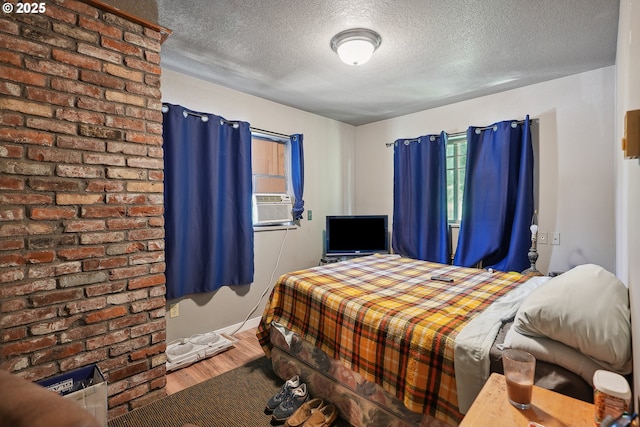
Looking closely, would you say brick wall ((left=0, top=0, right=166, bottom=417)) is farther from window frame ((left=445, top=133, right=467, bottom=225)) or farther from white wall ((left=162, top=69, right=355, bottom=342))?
window frame ((left=445, top=133, right=467, bottom=225))

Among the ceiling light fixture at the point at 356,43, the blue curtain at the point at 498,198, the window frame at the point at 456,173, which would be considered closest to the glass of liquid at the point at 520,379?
the ceiling light fixture at the point at 356,43

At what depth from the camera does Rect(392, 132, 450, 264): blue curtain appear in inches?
138

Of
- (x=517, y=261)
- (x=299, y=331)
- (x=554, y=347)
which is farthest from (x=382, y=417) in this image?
(x=517, y=261)

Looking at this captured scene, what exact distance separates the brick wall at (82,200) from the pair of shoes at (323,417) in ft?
3.25

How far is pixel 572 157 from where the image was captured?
2754mm

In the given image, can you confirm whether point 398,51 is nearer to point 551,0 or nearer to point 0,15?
point 551,0

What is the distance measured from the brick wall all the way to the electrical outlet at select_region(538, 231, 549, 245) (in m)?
3.31

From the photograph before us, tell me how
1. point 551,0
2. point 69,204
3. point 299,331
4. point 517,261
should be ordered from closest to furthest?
1. point 69,204
2. point 551,0
3. point 299,331
4. point 517,261

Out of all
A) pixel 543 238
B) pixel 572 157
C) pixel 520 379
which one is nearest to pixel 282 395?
pixel 520 379

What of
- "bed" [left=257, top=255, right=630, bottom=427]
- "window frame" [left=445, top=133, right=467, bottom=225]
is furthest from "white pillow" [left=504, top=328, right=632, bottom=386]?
"window frame" [left=445, top=133, right=467, bottom=225]

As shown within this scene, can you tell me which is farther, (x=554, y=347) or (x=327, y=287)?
(x=327, y=287)

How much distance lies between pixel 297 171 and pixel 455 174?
189 cm

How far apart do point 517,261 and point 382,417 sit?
7.11ft

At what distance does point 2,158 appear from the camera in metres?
1.40
